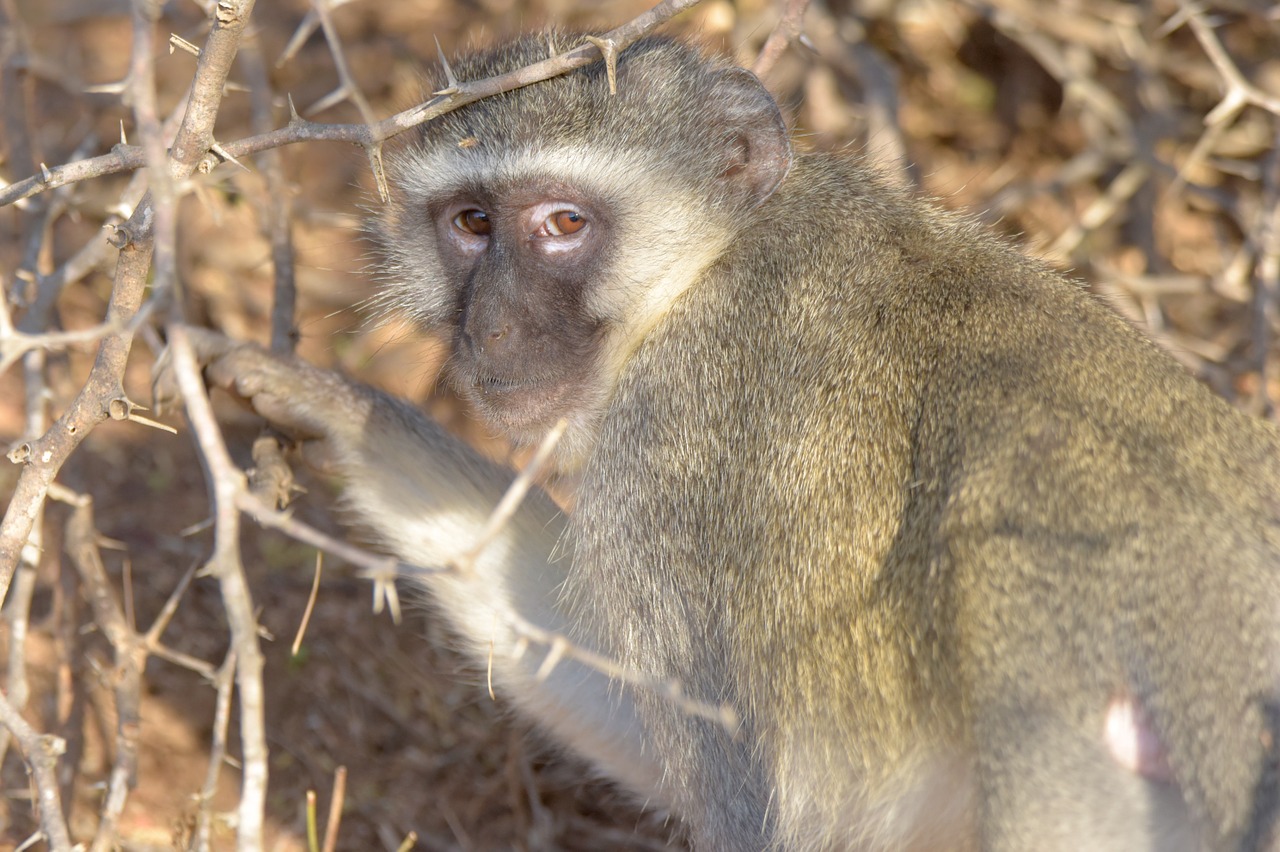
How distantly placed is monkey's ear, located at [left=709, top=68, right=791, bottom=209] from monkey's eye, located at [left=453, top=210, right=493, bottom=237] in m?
0.52

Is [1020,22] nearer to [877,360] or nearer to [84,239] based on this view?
[877,360]

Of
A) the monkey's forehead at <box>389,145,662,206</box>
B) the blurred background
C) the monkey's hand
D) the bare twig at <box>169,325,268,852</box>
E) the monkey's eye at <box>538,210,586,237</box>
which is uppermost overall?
the bare twig at <box>169,325,268,852</box>

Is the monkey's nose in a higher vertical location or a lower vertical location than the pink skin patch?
higher

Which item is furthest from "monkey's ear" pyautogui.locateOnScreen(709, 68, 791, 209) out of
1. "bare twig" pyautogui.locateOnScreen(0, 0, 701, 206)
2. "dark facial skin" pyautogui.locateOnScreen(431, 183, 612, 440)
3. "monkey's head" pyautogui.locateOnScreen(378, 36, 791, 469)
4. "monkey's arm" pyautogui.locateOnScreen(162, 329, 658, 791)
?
"monkey's arm" pyautogui.locateOnScreen(162, 329, 658, 791)

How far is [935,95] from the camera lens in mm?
5570

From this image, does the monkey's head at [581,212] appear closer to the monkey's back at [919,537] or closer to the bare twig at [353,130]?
the monkey's back at [919,537]

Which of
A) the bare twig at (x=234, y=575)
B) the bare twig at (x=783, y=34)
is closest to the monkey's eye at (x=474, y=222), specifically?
the bare twig at (x=783, y=34)

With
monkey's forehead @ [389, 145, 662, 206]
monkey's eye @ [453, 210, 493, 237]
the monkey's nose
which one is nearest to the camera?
the monkey's nose

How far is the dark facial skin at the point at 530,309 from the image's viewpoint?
8.79ft

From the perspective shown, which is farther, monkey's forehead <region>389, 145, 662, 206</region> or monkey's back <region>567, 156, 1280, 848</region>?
monkey's forehead <region>389, 145, 662, 206</region>

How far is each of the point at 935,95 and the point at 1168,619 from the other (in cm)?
387

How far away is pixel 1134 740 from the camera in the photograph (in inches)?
82.4

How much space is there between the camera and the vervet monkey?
2100 mm

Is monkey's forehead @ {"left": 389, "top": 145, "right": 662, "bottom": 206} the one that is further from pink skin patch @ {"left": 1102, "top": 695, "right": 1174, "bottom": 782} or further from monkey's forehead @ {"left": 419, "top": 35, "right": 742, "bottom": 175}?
pink skin patch @ {"left": 1102, "top": 695, "right": 1174, "bottom": 782}
